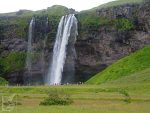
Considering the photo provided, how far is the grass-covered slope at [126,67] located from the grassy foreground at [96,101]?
3279 cm

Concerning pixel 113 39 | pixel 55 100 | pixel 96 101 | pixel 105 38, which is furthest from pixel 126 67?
pixel 55 100

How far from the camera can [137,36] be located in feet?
461

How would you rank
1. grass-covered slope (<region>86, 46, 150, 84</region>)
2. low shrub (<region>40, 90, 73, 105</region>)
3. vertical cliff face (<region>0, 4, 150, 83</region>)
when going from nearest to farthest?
low shrub (<region>40, 90, 73, 105</region>) < grass-covered slope (<region>86, 46, 150, 84</region>) < vertical cliff face (<region>0, 4, 150, 83</region>)

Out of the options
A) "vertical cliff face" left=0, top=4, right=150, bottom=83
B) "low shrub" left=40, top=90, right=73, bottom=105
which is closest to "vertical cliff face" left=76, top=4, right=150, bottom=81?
"vertical cliff face" left=0, top=4, right=150, bottom=83

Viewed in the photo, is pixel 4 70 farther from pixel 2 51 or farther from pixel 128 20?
pixel 128 20

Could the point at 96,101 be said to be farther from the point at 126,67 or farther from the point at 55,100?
the point at 126,67

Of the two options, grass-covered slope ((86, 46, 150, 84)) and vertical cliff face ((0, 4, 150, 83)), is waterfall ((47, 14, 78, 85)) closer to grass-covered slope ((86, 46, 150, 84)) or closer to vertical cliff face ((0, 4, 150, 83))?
vertical cliff face ((0, 4, 150, 83))

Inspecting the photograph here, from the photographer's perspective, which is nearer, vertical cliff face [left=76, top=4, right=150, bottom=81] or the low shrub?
the low shrub

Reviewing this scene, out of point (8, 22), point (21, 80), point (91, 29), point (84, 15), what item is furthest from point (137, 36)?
point (8, 22)

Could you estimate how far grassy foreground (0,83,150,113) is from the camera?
5402cm

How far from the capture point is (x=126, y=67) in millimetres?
129375

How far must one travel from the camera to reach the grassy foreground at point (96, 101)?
177 ft

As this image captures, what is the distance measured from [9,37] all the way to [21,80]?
16318mm

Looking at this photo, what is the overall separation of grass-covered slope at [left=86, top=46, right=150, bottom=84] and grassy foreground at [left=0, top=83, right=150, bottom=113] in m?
32.8
